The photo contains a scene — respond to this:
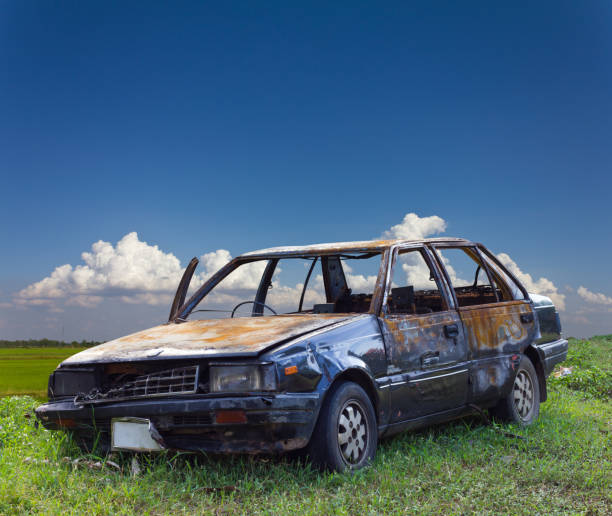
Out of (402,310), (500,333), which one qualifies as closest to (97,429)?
(402,310)

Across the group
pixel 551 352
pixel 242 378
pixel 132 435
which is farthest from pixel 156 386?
pixel 551 352

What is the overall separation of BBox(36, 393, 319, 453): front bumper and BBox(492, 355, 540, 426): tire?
124 inches

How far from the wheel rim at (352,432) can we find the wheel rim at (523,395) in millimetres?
2779

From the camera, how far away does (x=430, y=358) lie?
5.95 m

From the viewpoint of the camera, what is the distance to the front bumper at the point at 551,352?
7.73 meters

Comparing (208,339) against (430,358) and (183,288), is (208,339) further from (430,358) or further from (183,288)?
(430,358)

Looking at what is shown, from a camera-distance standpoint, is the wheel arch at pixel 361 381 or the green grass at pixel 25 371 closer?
the wheel arch at pixel 361 381

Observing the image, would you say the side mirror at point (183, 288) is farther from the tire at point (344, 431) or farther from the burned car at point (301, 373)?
the tire at point (344, 431)

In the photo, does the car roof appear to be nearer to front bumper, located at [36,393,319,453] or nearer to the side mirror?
the side mirror

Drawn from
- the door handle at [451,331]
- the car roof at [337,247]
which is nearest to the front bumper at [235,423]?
the car roof at [337,247]

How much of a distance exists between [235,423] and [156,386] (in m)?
0.68

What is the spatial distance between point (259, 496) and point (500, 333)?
3554 millimetres

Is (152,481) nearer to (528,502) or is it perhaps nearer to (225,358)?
(225,358)

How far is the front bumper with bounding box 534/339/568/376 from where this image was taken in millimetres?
7731
